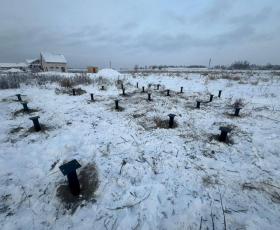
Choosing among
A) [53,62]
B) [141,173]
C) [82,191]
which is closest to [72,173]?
[82,191]

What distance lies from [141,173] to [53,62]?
49442 millimetres

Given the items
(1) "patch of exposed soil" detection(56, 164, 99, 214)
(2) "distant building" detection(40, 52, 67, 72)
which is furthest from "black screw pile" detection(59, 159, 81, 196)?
(2) "distant building" detection(40, 52, 67, 72)

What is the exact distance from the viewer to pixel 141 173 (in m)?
3.56

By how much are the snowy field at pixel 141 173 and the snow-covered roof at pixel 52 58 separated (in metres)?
43.5

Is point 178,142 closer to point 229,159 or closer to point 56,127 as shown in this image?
point 229,159

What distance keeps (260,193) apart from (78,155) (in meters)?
4.28

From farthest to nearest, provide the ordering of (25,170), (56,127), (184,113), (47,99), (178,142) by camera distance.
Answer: (47,99) → (184,113) → (56,127) → (178,142) → (25,170)

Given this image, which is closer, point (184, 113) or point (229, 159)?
point (229, 159)

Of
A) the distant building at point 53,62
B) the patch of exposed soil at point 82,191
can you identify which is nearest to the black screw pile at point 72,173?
the patch of exposed soil at point 82,191

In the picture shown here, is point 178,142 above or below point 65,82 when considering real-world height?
below

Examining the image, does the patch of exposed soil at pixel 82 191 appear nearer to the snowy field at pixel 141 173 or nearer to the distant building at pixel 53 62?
the snowy field at pixel 141 173

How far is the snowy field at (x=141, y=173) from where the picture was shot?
2.54m

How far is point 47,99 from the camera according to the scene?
398 inches

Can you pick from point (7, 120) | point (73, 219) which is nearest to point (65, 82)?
point (7, 120)
